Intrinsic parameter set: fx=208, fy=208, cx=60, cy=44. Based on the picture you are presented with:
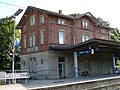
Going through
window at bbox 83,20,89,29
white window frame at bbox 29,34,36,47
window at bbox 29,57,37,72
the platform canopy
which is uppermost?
window at bbox 83,20,89,29

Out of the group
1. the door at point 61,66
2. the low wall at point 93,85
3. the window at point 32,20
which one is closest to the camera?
the low wall at point 93,85

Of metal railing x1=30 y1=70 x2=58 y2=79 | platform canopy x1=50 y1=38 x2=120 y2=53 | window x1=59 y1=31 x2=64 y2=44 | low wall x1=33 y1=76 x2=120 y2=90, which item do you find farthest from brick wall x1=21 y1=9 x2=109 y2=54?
low wall x1=33 y1=76 x2=120 y2=90

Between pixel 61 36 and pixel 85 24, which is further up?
pixel 85 24

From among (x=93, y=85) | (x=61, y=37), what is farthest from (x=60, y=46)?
(x=93, y=85)

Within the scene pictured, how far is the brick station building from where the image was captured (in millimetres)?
24438

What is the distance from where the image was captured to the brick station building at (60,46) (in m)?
24.4

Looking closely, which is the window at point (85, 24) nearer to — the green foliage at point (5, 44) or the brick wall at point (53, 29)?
the brick wall at point (53, 29)

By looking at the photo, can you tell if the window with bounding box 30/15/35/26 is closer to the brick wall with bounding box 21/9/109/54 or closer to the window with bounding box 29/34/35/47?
the brick wall with bounding box 21/9/109/54

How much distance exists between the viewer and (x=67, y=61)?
2627cm

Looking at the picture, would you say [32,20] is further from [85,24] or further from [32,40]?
[85,24]

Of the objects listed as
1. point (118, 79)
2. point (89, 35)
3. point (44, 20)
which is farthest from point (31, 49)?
point (118, 79)

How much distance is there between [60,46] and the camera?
25141mm

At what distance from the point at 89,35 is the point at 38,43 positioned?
799 cm

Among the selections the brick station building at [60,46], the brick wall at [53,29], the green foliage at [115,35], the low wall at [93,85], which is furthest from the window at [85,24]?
the green foliage at [115,35]
